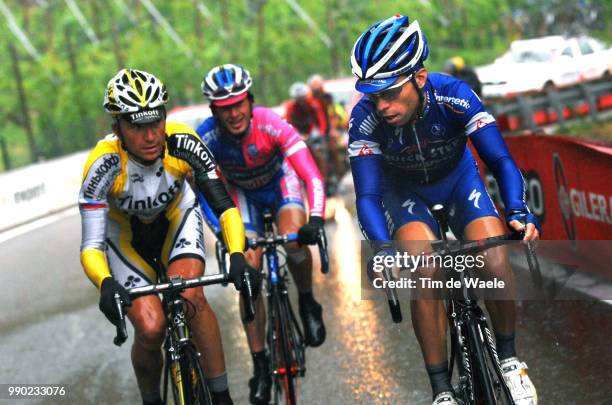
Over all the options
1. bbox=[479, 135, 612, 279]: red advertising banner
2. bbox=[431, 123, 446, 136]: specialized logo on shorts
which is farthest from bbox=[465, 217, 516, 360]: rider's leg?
bbox=[479, 135, 612, 279]: red advertising banner

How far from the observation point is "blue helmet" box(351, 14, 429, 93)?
16.2 feet

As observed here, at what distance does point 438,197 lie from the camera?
5570 mm

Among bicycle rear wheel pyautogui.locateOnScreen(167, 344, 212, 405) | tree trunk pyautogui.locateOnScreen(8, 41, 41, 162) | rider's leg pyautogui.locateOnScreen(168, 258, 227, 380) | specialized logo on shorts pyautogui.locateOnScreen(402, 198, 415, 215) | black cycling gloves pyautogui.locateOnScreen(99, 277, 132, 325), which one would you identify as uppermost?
tree trunk pyautogui.locateOnScreen(8, 41, 41, 162)

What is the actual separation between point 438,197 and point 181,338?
150 cm

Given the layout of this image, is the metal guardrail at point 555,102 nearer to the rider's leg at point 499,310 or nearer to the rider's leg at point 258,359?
the rider's leg at point 258,359

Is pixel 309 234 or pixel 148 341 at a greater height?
pixel 309 234

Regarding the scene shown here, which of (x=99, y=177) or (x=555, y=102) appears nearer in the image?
(x=99, y=177)

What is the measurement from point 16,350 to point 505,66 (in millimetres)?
17571

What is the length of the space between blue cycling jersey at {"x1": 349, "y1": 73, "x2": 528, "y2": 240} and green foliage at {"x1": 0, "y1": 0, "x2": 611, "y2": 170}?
42.7 metres

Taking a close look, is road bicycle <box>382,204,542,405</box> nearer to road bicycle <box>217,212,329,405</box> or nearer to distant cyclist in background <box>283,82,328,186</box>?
road bicycle <box>217,212,329,405</box>

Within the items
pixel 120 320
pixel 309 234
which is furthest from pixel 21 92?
pixel 120 320

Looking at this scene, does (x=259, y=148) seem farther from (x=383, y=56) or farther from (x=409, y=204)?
(x=383, y=56)

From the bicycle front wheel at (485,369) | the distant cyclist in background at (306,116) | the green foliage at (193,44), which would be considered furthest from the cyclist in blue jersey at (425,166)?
the green foliage at (193,44)

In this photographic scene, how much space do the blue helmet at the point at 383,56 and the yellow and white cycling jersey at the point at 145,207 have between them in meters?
1.28
